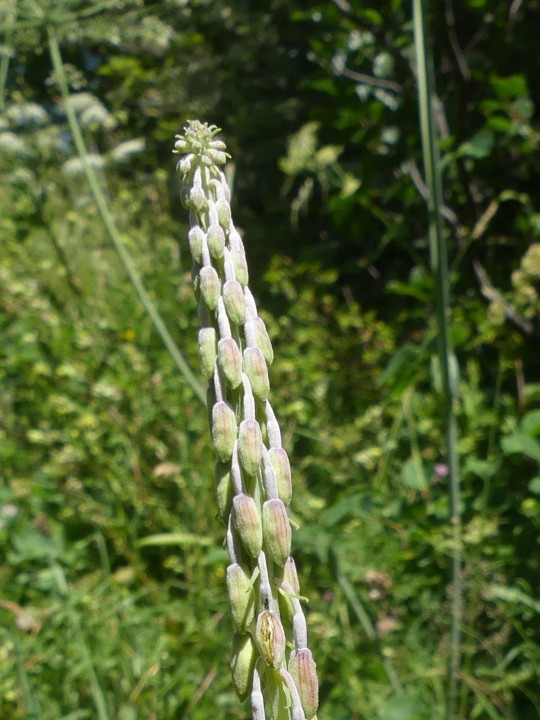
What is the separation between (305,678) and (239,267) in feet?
1.47

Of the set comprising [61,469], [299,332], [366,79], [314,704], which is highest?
[366,79]

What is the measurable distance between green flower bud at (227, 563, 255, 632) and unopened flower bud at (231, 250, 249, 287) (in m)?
0.31

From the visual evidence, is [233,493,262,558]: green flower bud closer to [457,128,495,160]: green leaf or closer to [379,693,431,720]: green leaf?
[379,693,431,720]: green leaf

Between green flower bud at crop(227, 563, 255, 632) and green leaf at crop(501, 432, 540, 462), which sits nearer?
green flower bud at crop(227, 563, 255, 632)

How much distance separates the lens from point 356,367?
3.47 meters

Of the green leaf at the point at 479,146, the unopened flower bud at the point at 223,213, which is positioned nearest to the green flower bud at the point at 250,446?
the unopened flower bud at the point at 223,213

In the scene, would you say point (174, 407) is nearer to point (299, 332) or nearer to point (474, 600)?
point (299, 332)

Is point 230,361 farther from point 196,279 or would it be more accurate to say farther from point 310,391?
point 310,391

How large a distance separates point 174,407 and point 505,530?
1.53m

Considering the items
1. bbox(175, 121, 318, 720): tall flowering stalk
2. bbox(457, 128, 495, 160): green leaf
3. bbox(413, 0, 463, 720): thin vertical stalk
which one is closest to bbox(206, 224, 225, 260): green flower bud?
bbox(175, 121, 318, 720): tall flowering stalk

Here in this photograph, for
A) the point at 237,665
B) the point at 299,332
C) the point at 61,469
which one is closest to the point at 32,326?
the point at 61,469

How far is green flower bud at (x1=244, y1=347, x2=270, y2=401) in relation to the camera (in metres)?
0.84

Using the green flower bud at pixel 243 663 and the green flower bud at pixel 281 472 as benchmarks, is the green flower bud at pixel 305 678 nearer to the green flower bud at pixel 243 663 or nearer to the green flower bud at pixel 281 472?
the green flower bud at pixel 243 663

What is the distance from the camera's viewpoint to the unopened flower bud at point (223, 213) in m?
0.89
